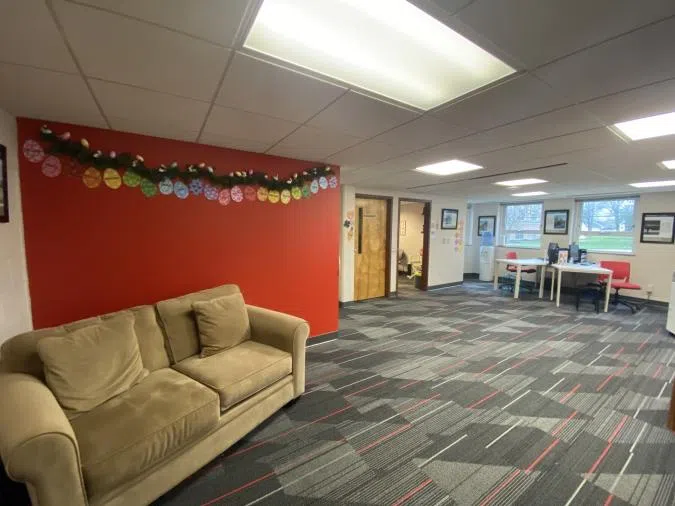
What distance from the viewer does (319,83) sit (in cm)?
165

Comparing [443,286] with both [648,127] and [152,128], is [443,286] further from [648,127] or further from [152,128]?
[152,128]

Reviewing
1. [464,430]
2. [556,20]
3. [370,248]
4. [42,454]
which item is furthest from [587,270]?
[42,454]

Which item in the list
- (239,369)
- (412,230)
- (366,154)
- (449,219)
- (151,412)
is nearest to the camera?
(151,412)

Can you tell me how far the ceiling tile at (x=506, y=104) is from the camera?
1.67 metres

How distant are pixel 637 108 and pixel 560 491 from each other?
7.84 feet

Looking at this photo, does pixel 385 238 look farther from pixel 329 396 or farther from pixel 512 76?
pixel 512 76

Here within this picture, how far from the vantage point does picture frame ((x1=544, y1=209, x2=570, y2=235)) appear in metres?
7.01

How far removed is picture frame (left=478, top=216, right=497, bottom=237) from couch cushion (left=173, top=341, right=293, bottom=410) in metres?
7.89

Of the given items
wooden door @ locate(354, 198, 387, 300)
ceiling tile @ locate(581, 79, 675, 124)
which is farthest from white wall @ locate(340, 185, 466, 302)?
ceiling tile @ locate(581, 79, 675, 124)

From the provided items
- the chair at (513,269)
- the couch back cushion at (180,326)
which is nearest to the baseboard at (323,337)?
the couch back cushion at (180,326)

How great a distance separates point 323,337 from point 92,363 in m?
2.49

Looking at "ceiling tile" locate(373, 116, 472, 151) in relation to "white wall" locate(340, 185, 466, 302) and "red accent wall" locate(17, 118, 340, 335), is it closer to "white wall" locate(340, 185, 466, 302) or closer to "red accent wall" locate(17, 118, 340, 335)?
"red accent wall" locate(17, 118, 340, 335)

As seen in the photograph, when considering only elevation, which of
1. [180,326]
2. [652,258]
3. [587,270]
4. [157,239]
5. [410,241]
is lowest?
[180,326]

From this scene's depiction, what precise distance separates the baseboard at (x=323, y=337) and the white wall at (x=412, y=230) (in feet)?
17.0
